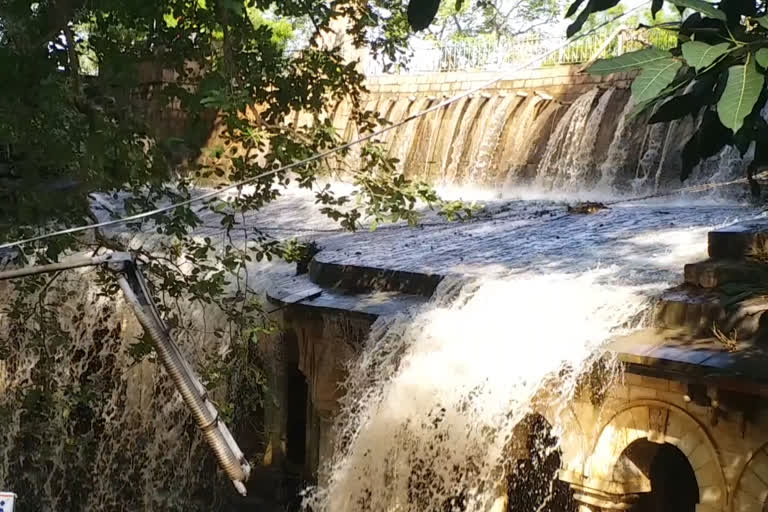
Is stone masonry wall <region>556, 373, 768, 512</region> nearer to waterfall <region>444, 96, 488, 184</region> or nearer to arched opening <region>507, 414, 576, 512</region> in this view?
arched opening <region>507, 414, 576, 512</region>

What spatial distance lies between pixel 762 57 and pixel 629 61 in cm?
35

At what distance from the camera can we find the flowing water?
6.55 m

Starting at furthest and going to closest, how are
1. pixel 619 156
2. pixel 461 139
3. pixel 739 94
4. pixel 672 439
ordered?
pixel 461 139 < pixel 619 156 < pixel 672 439 < pixel 739 94

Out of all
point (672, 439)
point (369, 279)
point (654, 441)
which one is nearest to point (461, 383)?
point (654, 441)

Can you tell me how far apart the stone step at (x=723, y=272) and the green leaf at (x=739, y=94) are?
11.2 feet

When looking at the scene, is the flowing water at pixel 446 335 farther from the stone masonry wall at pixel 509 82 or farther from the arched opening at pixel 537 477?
the stone masonry wall at pixel 509 82

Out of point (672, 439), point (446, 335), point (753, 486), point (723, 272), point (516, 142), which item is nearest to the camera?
point (753, 486)

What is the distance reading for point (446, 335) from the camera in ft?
22.9

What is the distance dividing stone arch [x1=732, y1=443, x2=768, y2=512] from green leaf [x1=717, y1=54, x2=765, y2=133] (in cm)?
326

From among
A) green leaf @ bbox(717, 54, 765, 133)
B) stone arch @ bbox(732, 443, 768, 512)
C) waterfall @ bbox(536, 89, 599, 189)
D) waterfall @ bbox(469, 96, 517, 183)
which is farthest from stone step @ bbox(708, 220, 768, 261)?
waterfall @ bbox(469, 96, 517, 183)

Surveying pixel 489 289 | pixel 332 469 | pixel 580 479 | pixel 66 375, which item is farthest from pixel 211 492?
pixel 580 479

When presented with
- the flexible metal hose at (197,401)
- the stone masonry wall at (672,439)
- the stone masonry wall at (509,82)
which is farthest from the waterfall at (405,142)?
the flexible metal hose at (197,401)

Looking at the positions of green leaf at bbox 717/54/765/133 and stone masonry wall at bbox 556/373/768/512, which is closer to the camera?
green leaf at bbox 717/54/765/133

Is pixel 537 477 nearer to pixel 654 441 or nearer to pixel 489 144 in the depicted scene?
pixel 654 441
